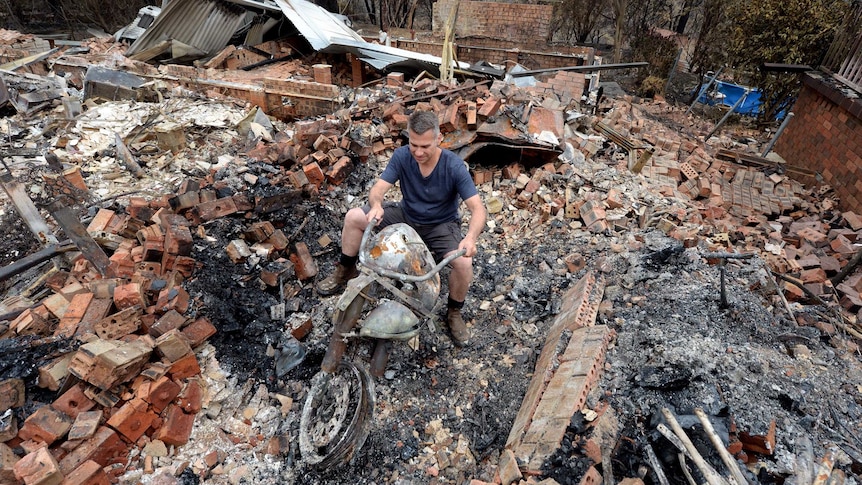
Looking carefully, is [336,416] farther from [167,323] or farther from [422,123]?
[422,123]

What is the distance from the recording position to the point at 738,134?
10.1 m

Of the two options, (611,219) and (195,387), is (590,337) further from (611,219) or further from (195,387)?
(195,387)

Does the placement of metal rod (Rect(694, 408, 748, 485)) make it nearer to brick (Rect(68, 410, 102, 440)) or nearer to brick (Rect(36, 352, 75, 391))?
brick (Rect(68, 410, 102, 440))

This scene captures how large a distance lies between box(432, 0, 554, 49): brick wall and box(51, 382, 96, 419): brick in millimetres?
12927

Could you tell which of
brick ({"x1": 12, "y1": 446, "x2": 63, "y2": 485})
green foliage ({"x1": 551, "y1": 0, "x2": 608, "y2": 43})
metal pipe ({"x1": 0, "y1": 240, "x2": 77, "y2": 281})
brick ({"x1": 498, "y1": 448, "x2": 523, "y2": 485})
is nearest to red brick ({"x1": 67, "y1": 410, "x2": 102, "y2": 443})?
brick ({"x1": 12, "y1": 446, "x2": 63, "y2": 485})

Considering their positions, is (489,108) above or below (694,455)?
above

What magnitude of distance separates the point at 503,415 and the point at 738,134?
35.2ft

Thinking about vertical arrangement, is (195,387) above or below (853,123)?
below

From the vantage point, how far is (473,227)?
311 centimetres

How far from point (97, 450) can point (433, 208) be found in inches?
A: 106

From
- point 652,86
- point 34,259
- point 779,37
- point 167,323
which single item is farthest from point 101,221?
point 652,86

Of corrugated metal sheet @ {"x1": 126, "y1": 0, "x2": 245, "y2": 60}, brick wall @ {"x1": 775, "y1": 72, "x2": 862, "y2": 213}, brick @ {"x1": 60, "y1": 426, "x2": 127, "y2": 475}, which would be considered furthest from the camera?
corrugated metal sheet @ {"x1": 126, "y1": 0, "x2": 245, "y2": 60}

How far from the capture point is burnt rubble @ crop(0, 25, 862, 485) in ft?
7.73

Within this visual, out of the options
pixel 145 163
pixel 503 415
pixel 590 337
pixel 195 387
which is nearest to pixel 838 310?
pixel 590 337
